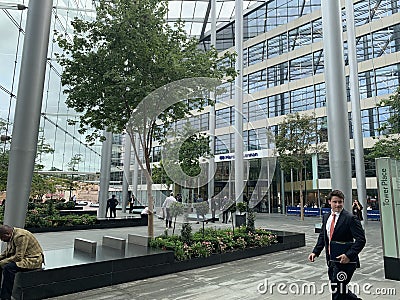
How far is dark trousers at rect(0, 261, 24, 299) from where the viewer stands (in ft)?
15.9

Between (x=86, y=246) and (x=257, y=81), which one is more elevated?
(x=257, y=81)

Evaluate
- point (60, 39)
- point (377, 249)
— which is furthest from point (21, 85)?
point (377, 249)

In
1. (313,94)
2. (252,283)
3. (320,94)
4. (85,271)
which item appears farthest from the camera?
(313,94)

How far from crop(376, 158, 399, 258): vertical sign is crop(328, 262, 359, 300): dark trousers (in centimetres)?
355

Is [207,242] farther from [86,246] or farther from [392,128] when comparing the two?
[392,128]

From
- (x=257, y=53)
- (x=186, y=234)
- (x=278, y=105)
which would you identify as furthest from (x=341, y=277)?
(x=257, y=53)

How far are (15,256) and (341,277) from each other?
15.2ft

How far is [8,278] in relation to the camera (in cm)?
493

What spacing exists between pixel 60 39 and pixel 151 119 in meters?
3.32

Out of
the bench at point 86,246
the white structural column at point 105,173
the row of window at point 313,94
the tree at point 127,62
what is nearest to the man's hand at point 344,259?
the bench at point 86,246

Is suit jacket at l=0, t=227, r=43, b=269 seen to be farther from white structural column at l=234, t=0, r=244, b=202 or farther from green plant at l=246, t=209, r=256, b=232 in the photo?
white structural column at l=234, t=0, r=244, b=202

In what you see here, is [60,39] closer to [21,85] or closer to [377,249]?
[21,85]

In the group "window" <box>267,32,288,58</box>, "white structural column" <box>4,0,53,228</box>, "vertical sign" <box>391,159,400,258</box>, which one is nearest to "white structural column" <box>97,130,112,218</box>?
"white structural column" <box>4,0,53,228</box>

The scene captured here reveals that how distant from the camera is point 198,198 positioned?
12336 millimetres
